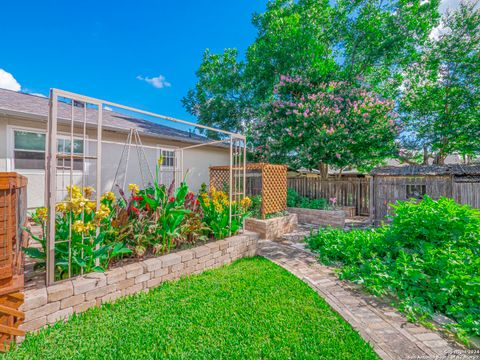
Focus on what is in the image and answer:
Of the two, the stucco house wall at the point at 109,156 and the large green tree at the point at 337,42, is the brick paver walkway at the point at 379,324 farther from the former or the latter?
the large green tree at the point at 337,42

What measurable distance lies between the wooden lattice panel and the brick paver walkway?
283 centimetres

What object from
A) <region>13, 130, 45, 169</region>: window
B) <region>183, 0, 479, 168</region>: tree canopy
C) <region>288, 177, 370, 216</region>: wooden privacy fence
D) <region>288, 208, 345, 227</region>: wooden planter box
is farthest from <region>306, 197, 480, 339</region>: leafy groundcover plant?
<region>13, 130, 45, 169</region>: window

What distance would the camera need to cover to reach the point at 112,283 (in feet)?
8.89

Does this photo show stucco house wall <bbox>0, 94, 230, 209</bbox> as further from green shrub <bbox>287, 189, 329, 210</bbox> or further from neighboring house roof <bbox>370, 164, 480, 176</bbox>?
neighboring house roof <bbox>370, 164, 480, 176</bbox>

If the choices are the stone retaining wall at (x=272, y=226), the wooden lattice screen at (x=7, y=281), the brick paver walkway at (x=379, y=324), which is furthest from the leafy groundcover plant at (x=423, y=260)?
the wooden lattice screen at (x=7, y=281)

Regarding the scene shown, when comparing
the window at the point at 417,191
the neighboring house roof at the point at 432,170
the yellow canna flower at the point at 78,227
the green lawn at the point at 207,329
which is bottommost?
the green lawn at the point at 207,329

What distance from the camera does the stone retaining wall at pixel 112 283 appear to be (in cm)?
221

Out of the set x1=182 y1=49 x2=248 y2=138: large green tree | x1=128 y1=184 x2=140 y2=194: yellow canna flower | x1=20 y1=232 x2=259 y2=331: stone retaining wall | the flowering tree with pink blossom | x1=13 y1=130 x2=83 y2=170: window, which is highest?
x1=182 y1=49 x2=248 y2=138: large green tree

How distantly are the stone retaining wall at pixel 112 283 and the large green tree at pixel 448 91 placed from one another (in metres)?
12.3

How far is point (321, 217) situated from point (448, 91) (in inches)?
361

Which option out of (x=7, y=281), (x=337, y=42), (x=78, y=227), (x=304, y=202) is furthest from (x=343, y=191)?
(x=7, y=281)

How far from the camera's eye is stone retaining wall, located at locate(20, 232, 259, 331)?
221 centimetres

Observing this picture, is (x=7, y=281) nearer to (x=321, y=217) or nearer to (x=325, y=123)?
(x=321, y=217)

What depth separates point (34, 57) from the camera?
9320 millimetres
